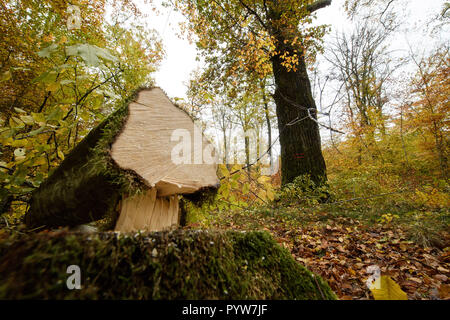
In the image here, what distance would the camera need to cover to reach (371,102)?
1176 cm

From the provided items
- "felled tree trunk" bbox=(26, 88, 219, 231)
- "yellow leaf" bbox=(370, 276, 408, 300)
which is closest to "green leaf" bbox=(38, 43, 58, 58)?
"felled tree trunk" bbox=(26, 88, 219, 231)

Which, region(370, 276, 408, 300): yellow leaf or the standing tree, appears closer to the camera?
region(370, 276, 408, 300): yellow leaf

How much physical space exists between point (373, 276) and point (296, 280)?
1.44 meters

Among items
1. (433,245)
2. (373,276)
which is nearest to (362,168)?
(433,245)

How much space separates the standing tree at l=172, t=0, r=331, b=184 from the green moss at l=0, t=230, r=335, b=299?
3608mm

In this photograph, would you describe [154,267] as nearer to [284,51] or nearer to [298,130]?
[298,130]

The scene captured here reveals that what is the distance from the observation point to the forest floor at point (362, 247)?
1595 mm


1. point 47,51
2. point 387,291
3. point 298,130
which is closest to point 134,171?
point 47,51

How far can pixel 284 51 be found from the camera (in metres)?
4.58

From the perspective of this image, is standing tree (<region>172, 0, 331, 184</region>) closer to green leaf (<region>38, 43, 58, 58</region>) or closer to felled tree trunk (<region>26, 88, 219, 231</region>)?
felled tree trunk (<region>26, 88, 219, 231</region>)

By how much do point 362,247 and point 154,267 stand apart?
107 inches

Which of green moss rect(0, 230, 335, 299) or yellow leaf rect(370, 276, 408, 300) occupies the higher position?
green moss rect(0, 230, 335, 299)

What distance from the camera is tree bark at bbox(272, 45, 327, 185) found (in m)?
4.41

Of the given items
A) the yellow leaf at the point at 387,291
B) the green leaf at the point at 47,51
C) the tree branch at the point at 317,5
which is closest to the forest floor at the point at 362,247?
the yellow leaf at the point at 387,291
